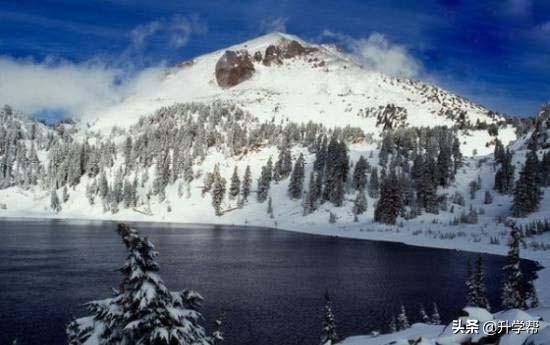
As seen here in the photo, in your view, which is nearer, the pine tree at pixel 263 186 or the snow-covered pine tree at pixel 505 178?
the snow-covered pine tree at pixel 505 178

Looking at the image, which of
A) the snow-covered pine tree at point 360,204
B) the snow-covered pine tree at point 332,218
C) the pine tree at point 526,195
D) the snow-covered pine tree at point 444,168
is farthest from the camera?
the snow-covered pine tree at point 444,168

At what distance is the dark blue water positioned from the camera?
1908 inches

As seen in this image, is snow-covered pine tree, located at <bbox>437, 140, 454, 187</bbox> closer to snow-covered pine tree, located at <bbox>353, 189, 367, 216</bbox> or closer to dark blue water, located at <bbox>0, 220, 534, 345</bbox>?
snow-covered pine tree, located at <bbox>353, 189, 367, 216</bbox>

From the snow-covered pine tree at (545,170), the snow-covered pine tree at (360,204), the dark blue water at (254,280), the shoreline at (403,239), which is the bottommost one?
the dark blue water at (254,280)

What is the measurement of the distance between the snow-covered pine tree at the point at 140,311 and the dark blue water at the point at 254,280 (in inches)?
638

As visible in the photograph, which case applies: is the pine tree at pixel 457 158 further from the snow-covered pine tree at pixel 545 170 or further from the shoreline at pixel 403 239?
the shoreline at pixel 403 239

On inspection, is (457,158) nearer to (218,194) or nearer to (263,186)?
(263,186)


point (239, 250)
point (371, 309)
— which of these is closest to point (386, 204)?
point (239, 250)

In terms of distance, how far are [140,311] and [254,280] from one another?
2342 inches

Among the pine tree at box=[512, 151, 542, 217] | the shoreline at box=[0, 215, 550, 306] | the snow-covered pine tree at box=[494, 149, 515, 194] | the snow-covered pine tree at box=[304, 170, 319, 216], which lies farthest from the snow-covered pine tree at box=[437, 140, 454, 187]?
the snow-covered pine tree at box=[304, 170, 319, 216]

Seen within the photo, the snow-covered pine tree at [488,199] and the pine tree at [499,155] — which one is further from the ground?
the pine tree at [499,155]

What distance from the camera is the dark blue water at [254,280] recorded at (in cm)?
4847

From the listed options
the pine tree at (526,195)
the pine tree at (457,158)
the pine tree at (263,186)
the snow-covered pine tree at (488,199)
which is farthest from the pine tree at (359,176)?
the pine tree at (526,195)

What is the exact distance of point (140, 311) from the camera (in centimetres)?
1405
